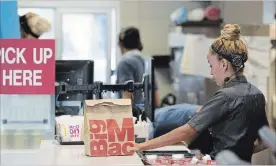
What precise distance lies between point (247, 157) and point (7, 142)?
947 mm

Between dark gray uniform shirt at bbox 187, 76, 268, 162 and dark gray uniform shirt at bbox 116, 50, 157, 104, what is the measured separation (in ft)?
1.37

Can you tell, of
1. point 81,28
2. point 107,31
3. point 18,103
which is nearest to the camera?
point 18,103

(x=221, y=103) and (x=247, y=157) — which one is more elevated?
(x=221, y=103)

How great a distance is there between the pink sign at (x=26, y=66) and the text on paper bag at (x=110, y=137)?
0.75 feet

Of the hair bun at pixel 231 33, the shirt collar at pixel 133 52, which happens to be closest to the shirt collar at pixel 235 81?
the hair bun at pixel 231 33

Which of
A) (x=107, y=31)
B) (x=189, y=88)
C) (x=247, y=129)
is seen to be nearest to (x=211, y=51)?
(x=247, y=129)

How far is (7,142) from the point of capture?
1879 millimetres

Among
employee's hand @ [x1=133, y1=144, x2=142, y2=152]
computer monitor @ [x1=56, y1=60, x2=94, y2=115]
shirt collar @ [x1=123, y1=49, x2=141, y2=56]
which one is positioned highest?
shirt collar @ [x1=123, y1=49, x2=141, y2=56]

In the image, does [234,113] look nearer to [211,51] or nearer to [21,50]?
[211,51]

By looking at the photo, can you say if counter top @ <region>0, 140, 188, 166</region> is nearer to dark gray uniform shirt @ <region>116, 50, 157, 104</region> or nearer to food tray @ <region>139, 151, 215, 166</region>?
food tray @ <region>139, 151, 215, 166</region>

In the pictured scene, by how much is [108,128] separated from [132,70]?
2.42 feet

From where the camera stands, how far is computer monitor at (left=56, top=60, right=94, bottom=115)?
2.32m

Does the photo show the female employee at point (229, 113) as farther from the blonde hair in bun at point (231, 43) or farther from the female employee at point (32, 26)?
the female employee at point (32, 26)

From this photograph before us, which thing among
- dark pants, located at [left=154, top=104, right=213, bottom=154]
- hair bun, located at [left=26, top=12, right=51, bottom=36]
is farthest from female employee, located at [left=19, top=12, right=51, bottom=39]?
dark pants, located at [left=154, top=104, right=213, bottom=154]
